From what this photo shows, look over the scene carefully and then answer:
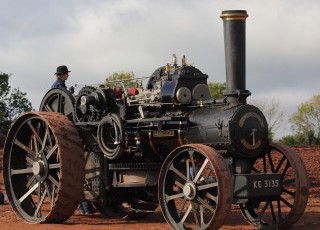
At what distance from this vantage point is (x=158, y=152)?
1115cm

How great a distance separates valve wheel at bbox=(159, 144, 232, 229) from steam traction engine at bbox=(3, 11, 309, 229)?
1cm

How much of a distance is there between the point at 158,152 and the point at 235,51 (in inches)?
78.0

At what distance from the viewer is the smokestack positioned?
1045 centimetres

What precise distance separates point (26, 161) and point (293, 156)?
465cm

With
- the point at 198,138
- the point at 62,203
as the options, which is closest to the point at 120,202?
the point at 62,203

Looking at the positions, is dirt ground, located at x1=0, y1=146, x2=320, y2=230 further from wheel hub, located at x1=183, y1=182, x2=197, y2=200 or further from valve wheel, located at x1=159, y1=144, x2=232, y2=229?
wheel hub, located at x1=183, y1=182, x2=197, y2=200

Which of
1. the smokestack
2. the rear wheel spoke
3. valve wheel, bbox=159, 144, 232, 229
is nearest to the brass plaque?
valve wheel, bbox=159, 144, 232, 229

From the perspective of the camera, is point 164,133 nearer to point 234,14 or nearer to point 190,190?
point 190,190

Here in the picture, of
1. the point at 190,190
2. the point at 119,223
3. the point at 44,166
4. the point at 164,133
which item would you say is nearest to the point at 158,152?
the point at 164,133

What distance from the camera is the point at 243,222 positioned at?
11758mm

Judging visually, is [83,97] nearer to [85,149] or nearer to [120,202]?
[85,149]

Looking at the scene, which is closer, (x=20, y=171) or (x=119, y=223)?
(x=119, y=223)

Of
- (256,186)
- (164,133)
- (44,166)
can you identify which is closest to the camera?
(256,186)

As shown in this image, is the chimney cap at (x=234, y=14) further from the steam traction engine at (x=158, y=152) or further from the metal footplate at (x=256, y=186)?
the metal footplate at (x=256, y=186)
